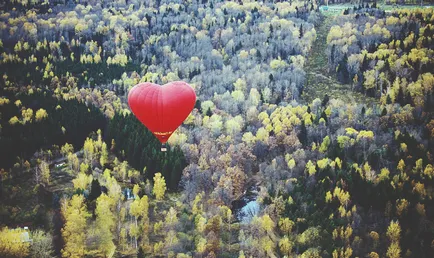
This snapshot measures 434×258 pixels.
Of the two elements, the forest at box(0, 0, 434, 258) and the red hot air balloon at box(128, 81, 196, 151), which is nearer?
the red hot air balloon at box(128, 81, 196, 151)

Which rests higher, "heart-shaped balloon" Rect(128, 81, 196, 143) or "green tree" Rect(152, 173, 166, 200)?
"heart-shaped balloon" Rect(128, 81, 196, 143)

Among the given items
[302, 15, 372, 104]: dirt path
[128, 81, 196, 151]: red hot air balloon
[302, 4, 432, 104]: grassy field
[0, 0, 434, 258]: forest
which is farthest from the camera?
[302, 15, 372, 104]: dirt path

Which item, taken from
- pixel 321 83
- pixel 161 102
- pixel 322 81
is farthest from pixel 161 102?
pixel 322 81

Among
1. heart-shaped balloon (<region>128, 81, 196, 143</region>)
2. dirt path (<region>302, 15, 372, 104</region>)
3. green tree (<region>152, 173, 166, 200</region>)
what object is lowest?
green tree (<region>152, 173, 166, 200</region>)

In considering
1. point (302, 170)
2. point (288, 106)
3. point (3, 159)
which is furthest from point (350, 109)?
point (3, 159)

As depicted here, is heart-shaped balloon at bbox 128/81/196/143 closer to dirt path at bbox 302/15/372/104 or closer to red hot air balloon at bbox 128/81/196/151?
red hot air balloon at bbox 128/81/196/151

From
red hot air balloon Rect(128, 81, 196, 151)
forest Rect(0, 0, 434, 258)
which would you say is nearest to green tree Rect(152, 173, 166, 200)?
forest Rect(0, 0, 434, 258)

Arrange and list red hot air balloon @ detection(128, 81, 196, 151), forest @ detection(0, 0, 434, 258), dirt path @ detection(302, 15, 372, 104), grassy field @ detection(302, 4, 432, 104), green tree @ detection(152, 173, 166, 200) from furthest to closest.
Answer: dirt path @ detection(302, 15, 372, 104) < grassy field @ detection(302, 4, 432, 104) < green tree @ detection(152, 173, 166, 200) < forest @ detection(0, 0, 434, 258) < red hot air balloon @ detection(128, 81, 196, 151)
